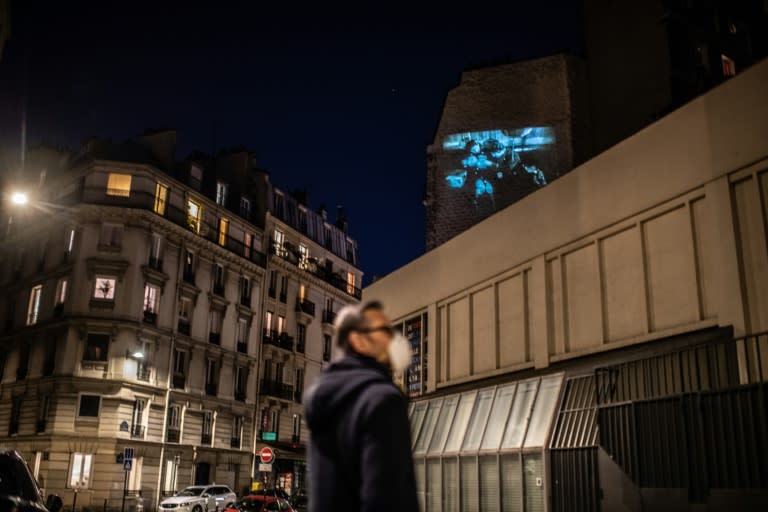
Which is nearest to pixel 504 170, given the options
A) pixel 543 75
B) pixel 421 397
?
pixel 543 75

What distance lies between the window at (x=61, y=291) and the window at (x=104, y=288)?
6.96 feet

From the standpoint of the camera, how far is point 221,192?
50625mm

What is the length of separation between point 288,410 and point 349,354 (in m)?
52.1

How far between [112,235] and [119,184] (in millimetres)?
3208

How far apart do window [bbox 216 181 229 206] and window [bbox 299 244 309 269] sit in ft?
30.2

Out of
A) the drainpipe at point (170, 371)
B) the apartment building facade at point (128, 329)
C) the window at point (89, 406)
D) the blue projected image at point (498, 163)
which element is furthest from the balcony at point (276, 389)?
the blue projected image at point (498, 163)

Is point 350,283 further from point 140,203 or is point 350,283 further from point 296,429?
point 140,203

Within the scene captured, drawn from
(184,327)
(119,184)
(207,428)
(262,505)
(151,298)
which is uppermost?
(119,184)

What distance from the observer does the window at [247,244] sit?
168ft

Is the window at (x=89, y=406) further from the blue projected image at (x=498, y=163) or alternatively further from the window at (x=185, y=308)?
the blue projected image at (x=498, y=163)

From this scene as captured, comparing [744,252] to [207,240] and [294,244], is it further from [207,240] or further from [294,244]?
[294,244]

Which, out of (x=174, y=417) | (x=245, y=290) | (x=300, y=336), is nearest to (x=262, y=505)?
(x=174, y=417)

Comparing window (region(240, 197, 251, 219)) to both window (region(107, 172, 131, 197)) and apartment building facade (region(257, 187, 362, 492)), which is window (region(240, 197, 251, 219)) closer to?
apartment building facade (region(257, 187, 362, 492))

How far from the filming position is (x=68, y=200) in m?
44.0
